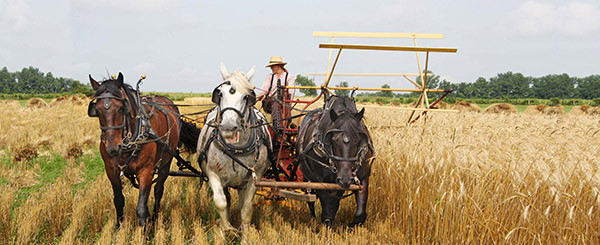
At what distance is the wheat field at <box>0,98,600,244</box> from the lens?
3.36 m

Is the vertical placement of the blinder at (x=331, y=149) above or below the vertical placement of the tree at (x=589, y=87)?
below

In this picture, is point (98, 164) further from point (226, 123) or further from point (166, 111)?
point (226, 123)

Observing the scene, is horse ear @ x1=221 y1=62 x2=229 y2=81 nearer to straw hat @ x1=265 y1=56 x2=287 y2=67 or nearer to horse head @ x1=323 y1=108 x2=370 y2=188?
horse head @ x1=323 y1=108 x2=370 y2=188

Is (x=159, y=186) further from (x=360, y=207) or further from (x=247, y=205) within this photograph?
(x=360, y=207)

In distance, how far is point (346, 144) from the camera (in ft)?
12.6

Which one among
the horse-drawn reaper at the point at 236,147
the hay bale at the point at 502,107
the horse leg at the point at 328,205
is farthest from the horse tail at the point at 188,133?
the hay bale at the point at 502,107

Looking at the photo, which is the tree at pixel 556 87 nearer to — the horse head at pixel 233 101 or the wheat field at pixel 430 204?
the wheat field at pixel 430 204

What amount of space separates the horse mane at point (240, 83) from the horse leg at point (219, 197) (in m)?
1.15

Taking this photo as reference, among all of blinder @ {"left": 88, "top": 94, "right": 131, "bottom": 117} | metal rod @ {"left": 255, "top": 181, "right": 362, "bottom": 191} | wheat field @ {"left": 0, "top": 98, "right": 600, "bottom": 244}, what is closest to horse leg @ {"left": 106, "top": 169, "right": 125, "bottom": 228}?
wheat field @ {"left": 0, "top": 98, "right": 600, "bottom": 244}

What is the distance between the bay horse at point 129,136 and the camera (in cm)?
397

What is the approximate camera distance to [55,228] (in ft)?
15.7

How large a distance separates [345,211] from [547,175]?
279cm

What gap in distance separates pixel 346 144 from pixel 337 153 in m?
0.15

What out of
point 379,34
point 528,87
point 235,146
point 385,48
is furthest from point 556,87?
point 235,146
